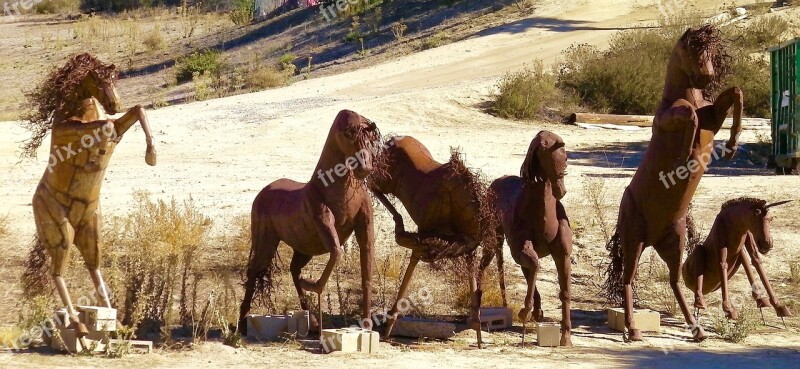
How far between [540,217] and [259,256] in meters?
2.61

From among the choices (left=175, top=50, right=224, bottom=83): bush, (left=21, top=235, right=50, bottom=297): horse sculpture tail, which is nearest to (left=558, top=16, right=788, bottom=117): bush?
(left=175, top=50, right=224, bottom=83): bush

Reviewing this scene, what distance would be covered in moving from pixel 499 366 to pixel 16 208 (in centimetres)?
914

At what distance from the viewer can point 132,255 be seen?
40.8 feet

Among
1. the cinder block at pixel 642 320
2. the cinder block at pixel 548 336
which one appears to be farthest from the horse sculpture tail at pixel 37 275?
the cinder block at pixel 642 320

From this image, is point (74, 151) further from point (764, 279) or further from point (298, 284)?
point (764, 279)

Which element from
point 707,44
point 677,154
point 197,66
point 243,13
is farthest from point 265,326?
point 243,13

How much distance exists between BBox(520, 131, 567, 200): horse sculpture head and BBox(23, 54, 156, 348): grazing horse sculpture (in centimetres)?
360

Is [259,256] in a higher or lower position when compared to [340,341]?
higher

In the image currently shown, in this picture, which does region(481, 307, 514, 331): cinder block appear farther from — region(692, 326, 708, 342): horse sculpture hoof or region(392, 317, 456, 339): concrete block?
region(692, 326, 708, 342): horse sculpture hoof

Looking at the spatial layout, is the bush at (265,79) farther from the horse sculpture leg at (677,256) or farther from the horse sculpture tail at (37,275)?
the horse sculpture tail at (37,275)

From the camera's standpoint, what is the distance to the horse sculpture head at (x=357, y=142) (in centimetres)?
1076

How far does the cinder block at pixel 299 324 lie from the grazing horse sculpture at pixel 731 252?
4.08 m

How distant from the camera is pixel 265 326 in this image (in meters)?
11.8

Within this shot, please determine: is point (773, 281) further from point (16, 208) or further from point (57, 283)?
point (16, 208)
